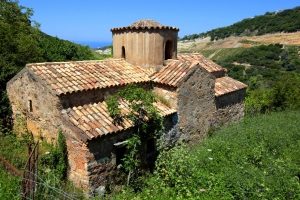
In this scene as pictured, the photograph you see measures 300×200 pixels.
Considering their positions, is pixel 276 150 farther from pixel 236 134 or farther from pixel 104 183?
pixel 104 183

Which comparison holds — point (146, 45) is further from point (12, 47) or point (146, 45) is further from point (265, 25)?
point (265, 25)

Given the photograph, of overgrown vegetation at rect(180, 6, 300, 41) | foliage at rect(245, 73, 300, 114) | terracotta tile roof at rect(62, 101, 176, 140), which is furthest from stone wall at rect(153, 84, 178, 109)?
overgrown vegetation at rect(180, 6, 300, 41)

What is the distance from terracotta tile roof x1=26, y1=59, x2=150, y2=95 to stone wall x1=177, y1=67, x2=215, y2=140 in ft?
5.59

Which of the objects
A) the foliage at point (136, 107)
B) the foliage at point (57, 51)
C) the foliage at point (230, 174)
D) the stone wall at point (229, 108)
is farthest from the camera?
the foliage at point (57, 51)

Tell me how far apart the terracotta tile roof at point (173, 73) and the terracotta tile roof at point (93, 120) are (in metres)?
2.20

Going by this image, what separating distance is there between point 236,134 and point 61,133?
702 centimetres

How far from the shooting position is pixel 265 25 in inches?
2391

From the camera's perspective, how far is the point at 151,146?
9109 millimetres

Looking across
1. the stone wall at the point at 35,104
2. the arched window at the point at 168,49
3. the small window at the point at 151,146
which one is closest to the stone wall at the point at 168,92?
the small window at the point at 151,146

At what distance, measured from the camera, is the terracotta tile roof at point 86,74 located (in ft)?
25.0

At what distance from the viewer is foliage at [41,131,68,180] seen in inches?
284

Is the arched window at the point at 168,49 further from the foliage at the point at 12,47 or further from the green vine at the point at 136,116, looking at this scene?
the foliage at the point at 12,47

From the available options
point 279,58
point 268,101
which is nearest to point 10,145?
point 268,101

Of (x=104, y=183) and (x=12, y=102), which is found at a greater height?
(x=12, y=102)
